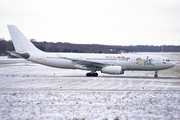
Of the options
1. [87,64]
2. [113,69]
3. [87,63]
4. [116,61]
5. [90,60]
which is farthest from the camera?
[90,60]

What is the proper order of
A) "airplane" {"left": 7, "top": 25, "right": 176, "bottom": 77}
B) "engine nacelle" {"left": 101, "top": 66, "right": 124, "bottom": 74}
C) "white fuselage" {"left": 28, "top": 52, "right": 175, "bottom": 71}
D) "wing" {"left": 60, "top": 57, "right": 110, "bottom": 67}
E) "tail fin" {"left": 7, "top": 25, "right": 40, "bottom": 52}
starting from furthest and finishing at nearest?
"tail fin" {"left": 7, "top": 25, "right": 40, "bottom": 52} → "white fuselage" {"left": 28, "top": 52, "right": 175, "bottom": 71} → "airplane" {"left": 7, "top": 25, "right": 176, "bottom": 77} → "wing" {"left": 60, "top": 57, "right": 110, "bottom": 67} → "engine nacelle" {"left": 101, "top": 66, "right": 124, "bottom": 74}

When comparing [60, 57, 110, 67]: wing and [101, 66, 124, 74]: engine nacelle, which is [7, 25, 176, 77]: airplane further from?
[101, 66, 124, 74]: engine nacelle

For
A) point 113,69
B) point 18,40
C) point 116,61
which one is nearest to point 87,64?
point 113,69

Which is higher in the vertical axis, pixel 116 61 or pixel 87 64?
pixel 116 61

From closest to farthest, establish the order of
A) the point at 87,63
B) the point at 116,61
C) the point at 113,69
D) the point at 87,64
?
the point at 113,69, the point at 87,63, the point at 87,64, the point at 116,61

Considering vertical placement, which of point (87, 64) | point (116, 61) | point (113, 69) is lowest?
point (113, 69)

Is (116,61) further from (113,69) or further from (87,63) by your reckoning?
(87,63)

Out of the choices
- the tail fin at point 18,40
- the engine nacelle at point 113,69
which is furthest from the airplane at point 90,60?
the engine nacelle at point 113,69

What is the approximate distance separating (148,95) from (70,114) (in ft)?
23.2

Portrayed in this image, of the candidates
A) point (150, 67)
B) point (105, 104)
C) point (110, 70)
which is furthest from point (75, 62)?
point (105, 104)

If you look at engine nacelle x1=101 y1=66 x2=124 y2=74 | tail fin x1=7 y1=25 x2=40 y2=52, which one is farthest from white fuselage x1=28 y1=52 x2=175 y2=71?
engine nacelle x1=101 y1=66 x2=124 y2=74

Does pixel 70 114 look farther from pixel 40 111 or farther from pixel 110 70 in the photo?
pixel 110 70

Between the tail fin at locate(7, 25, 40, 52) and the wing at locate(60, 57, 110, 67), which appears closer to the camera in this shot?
the wing at locate(60, 57, 110, 67)

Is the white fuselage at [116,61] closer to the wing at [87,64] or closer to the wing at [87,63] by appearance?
the wing at [87,64]
